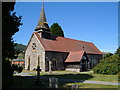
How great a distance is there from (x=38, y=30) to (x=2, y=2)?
24679mm

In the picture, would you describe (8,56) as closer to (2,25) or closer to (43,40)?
(2,25)

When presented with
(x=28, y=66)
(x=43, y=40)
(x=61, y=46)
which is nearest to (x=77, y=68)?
(x=61, y=46)

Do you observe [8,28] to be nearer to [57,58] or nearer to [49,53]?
[49,53]

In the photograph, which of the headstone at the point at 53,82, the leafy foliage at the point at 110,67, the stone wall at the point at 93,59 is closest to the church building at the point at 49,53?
the stone wall at the point at 93,59

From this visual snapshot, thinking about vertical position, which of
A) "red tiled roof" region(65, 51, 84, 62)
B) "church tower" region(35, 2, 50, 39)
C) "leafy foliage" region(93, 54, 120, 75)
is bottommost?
"leafy foliage" region(93, 54, 120, 75)

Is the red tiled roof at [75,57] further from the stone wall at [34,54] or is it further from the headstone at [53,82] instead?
the headstone at [53,82]

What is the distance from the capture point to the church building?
33.3 meters

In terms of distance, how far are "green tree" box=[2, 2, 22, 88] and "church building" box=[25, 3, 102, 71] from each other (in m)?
20.2

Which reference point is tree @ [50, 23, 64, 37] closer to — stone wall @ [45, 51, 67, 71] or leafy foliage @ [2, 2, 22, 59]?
stone wall @ [45, 51, 67, 71]

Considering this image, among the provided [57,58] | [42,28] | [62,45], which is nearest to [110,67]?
Result: [57,58]

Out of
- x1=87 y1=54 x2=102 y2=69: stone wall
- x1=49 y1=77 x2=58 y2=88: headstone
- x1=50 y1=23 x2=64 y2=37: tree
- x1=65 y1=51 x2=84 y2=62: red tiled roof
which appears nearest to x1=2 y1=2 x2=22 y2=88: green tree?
x1=49 y1=77 x2=58 y2=88: headstone

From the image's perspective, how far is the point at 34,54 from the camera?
117 feet

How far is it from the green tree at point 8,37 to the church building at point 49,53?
2021 cm

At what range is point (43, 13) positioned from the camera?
37.7m
